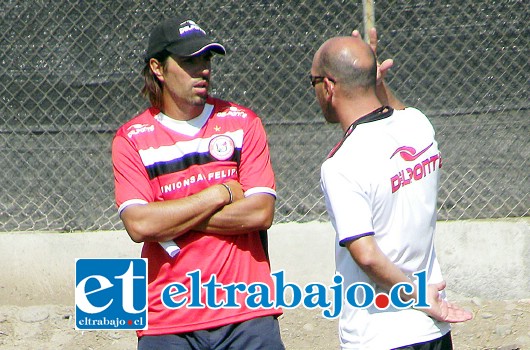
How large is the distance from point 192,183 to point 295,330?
2.58 metres

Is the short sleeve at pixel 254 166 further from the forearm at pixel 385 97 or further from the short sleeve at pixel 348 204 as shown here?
the short sleeve at pixel 348 204

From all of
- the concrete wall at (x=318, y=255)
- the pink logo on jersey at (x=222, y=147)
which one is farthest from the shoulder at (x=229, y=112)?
the concrete wall at (x=318, y=255)

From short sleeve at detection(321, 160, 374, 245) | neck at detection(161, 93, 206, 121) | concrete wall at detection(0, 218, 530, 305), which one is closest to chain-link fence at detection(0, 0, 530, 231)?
concrete wall at detection(0, 218, 530, 305)

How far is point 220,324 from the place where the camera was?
366 centimetres

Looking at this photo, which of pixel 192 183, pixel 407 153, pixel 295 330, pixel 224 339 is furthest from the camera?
pixel 295 330

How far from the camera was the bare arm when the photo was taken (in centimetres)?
305

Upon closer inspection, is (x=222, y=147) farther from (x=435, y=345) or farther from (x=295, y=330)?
(x=295, y=330)

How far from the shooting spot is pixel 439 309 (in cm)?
320

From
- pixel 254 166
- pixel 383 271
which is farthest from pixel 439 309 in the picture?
pixel 254 166

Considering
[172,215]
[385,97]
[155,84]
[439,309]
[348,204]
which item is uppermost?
[155,84]

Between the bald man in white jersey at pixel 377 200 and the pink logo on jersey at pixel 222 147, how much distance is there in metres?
0.64

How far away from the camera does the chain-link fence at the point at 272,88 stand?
616cm

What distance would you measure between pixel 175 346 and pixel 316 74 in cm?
128

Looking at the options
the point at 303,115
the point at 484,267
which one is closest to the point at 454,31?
the point at 303,115
